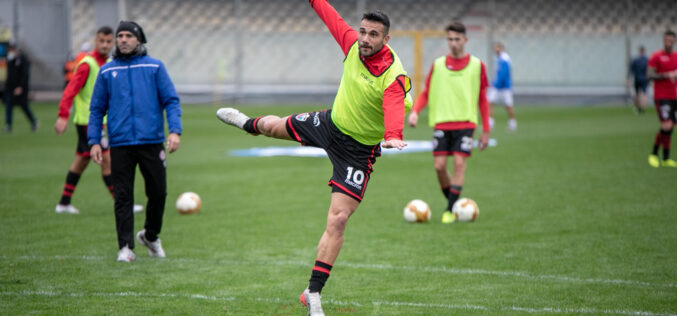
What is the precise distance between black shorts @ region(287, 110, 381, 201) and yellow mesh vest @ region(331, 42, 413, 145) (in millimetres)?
73

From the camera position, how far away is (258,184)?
1364cm

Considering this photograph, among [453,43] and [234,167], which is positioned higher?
[453,43]

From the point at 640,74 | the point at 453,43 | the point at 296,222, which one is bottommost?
the point at 640,74

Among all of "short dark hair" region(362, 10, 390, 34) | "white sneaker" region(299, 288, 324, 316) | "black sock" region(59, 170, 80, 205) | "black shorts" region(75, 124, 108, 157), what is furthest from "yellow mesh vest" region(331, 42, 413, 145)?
"black sock" region(59, 170, 80, 205)

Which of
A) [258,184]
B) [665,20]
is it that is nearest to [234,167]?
[258,184]

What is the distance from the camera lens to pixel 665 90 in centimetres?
1488

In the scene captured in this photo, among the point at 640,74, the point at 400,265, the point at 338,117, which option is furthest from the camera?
the point at 640,74

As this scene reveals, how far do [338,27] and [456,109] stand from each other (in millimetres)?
3777

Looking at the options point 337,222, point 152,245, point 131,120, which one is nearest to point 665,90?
point 152,245

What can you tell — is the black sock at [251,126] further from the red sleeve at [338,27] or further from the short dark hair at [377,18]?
the short dark hair at [377,18]

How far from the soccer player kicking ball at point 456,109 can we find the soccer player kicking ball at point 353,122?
11.9 ft

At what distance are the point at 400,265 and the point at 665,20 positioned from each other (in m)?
34.0

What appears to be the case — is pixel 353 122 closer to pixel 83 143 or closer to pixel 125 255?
pixel 125 255

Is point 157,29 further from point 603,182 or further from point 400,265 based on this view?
point 400,265
